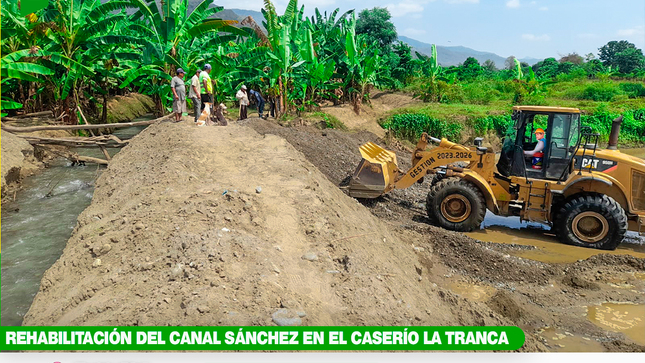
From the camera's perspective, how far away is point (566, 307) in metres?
6.32

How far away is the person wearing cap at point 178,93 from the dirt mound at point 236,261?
3917 millimetres

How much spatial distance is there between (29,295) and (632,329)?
8.07 meters

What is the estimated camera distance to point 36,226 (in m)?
8.80

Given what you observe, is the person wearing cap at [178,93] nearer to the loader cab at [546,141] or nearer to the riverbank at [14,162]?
the riverbank at [14,162]

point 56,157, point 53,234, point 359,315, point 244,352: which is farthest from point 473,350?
point 56,157

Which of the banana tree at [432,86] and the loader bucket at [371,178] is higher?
the banana tree at [432,86]

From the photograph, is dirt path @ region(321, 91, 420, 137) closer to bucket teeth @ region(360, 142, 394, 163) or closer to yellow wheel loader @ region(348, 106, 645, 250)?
bucket teeth @ region(360, 142, 394, 163)

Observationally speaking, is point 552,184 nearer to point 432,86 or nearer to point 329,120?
point 329,120

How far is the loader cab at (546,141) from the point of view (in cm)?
869

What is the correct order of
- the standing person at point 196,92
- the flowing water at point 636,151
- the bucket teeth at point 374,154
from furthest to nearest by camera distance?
the flowing water at point 636,151 < the standing person at point 196,92 < the bucket teeth at point 374,154

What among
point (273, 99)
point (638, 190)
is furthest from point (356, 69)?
point (638, 190)

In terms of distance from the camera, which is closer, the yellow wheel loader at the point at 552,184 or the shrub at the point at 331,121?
the yellow wheel loader at the point at 552,184

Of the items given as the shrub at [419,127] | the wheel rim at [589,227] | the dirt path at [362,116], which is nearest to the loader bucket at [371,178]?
the wheel rim at [589,227]

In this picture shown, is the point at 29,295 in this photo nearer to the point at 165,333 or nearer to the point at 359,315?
the point at 165,333
